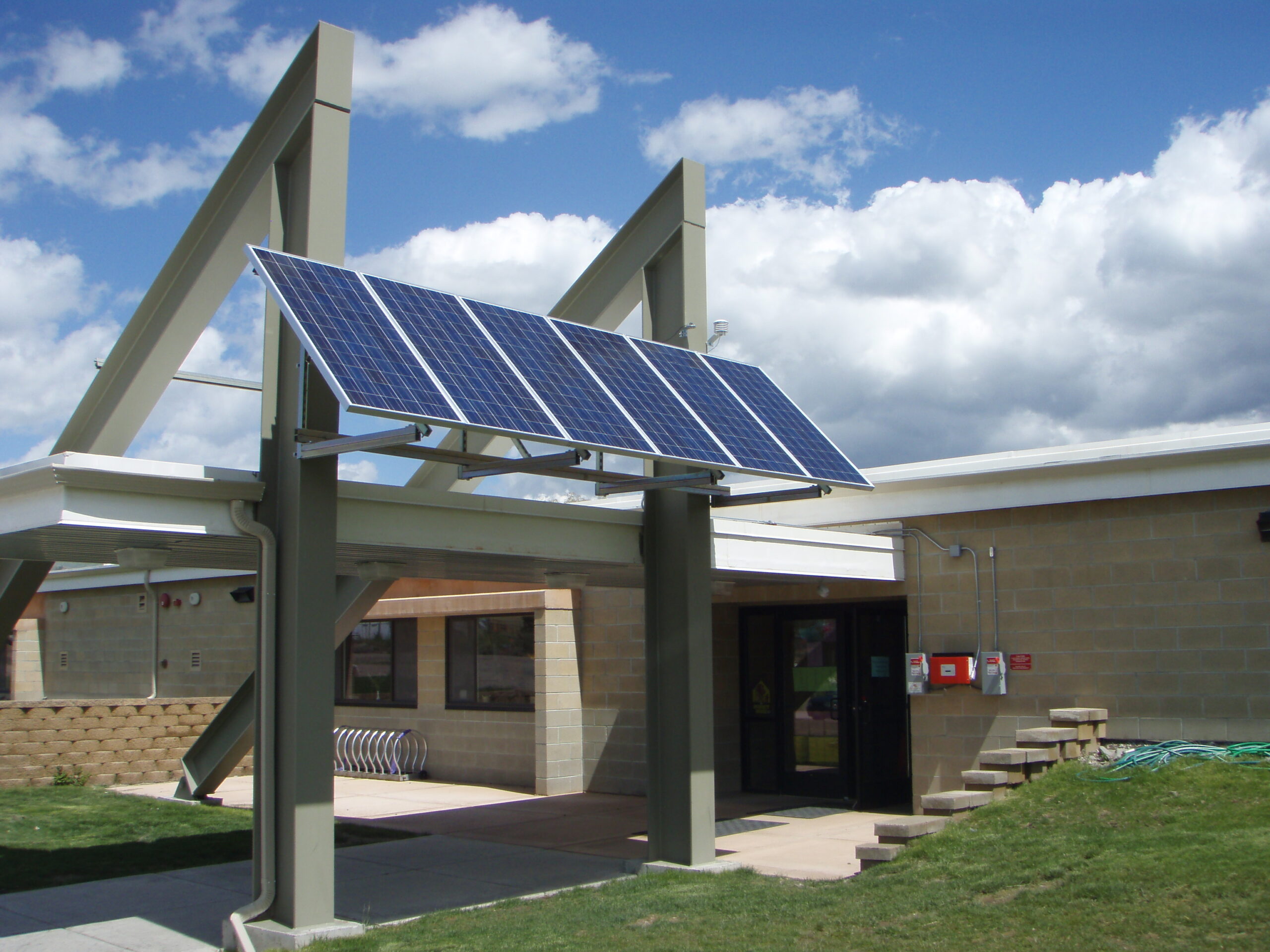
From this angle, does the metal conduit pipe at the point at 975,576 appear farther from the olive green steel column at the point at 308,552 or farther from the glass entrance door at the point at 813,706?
the olive green steel column at the point at 308,552

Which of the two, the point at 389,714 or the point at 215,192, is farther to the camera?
the point at 389,714

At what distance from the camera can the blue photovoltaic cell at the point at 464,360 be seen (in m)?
6.98

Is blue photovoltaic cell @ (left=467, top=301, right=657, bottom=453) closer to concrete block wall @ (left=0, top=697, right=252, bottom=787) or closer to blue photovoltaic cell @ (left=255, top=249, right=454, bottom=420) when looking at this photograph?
blue photovoltaic cell @ (left=255, top=249, right=454, bottom=420)

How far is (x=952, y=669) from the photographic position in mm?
12539

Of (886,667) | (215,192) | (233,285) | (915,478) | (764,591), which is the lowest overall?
(886,667)

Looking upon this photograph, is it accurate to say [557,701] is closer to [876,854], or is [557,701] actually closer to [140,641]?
[876,854]

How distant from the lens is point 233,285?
9.54 metres

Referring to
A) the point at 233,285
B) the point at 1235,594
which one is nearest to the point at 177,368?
the point at 233,285

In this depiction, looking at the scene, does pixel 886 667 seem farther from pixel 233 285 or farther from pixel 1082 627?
pixel 233 285

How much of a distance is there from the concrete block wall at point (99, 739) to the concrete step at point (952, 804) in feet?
39.8

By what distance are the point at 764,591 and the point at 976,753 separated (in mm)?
3292

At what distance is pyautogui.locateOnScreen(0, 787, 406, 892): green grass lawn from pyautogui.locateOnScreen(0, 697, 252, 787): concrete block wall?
2.51 feet

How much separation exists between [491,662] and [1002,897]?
1092 cm

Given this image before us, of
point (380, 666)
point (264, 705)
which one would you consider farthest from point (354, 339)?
point (380, 666)
